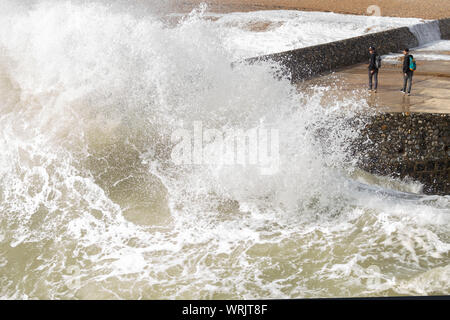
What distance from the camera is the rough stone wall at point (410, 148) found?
664 cm

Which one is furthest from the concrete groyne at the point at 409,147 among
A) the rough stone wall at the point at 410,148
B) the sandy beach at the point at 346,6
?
A: the sandy beach at the point at 346,6

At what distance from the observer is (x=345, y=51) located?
36.2 ft

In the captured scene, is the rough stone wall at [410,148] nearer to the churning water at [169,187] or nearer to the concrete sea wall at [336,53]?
the churning water at [169,187]

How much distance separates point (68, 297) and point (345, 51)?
912cm

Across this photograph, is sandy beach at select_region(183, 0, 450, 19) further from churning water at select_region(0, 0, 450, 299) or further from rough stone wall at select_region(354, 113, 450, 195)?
rough stone wall at select_region(354, 113, 450, 195)

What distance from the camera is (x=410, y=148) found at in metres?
6.75

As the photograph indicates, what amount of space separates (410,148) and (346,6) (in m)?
19.9

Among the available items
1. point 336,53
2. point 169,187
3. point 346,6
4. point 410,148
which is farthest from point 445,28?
point 169,187

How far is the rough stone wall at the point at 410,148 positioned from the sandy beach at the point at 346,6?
56.1 ft

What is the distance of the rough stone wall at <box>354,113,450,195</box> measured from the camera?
6.64 metres

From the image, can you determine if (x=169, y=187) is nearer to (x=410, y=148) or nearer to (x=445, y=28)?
(x=410, y=148)

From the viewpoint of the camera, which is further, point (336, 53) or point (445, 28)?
point (445, 28)

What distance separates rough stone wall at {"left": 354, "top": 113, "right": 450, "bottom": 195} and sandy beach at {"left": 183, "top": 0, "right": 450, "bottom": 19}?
673 inches

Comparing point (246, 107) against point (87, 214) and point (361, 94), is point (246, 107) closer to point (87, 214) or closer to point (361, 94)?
point (361, 94)
